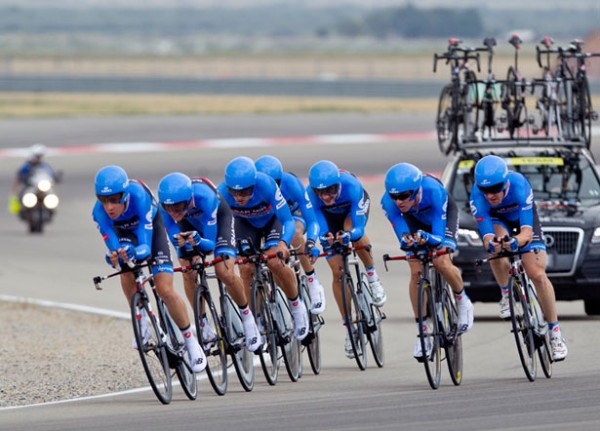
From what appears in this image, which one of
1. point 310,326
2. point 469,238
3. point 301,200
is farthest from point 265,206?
point 469,238

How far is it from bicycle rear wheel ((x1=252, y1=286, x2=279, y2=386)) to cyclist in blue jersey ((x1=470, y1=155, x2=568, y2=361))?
177 centimetres

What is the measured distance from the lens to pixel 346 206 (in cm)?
1351

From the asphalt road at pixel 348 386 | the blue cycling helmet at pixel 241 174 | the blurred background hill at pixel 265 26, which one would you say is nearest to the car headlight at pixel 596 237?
the asphalt road at pixel 348 386

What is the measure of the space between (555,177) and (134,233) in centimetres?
649

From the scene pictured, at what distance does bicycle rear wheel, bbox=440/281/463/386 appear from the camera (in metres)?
11.7

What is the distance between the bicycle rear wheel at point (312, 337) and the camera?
13.0m

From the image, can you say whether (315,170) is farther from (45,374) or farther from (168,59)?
(168,59)

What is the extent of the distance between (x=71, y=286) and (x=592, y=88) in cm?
3427

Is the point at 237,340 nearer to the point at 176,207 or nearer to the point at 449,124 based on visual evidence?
the point at 176,207

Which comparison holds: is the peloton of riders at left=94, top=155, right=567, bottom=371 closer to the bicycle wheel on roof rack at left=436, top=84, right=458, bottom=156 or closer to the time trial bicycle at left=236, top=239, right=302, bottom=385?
the time trial bicycle at left=236, top=239, right=302, bottom=385

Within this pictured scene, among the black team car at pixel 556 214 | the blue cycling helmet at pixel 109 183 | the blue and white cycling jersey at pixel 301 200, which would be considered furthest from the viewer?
the black team car at pixel 556 214

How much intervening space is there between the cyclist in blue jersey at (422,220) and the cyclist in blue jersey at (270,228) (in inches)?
33.0

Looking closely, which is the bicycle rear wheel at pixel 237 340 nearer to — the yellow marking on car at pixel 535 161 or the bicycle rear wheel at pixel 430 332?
the bicycle rear wheel at pixel 430 332

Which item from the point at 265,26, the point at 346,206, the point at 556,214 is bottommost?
the point at 556,214
